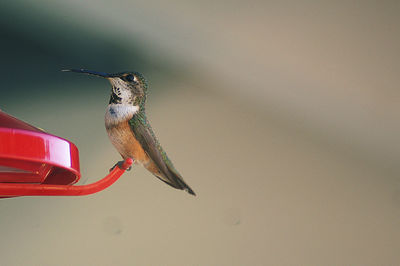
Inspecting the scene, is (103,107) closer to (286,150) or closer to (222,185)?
(222,185)

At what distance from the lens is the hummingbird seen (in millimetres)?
1234

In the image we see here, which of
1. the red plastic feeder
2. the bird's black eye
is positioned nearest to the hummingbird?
the bird's black eye

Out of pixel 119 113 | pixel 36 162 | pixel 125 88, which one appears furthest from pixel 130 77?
pixel 36 162

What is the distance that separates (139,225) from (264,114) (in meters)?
0.77

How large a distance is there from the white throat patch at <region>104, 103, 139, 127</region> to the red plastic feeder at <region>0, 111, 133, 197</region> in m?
0.36

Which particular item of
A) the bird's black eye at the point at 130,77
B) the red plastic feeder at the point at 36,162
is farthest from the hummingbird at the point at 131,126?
the red plastic feeder at the point at 36,162

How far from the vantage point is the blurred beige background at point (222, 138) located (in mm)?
1652

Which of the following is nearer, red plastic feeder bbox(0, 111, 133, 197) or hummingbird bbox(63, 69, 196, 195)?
red plastic feeder bbox(0, 111, 133, 197)

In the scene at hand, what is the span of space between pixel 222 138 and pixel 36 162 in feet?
3.86

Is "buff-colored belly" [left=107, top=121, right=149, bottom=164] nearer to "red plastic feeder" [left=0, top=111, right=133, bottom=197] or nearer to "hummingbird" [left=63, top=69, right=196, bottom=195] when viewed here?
"hummingbird" [left=63, top=69, right=196, bottom=195]

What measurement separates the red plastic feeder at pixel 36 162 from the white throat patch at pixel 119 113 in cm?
36

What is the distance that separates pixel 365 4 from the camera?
175 centimetres

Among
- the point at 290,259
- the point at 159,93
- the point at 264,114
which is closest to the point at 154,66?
the point at 159,93

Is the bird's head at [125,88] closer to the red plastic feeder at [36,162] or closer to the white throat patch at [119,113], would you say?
the white throat patch at [119,113]
